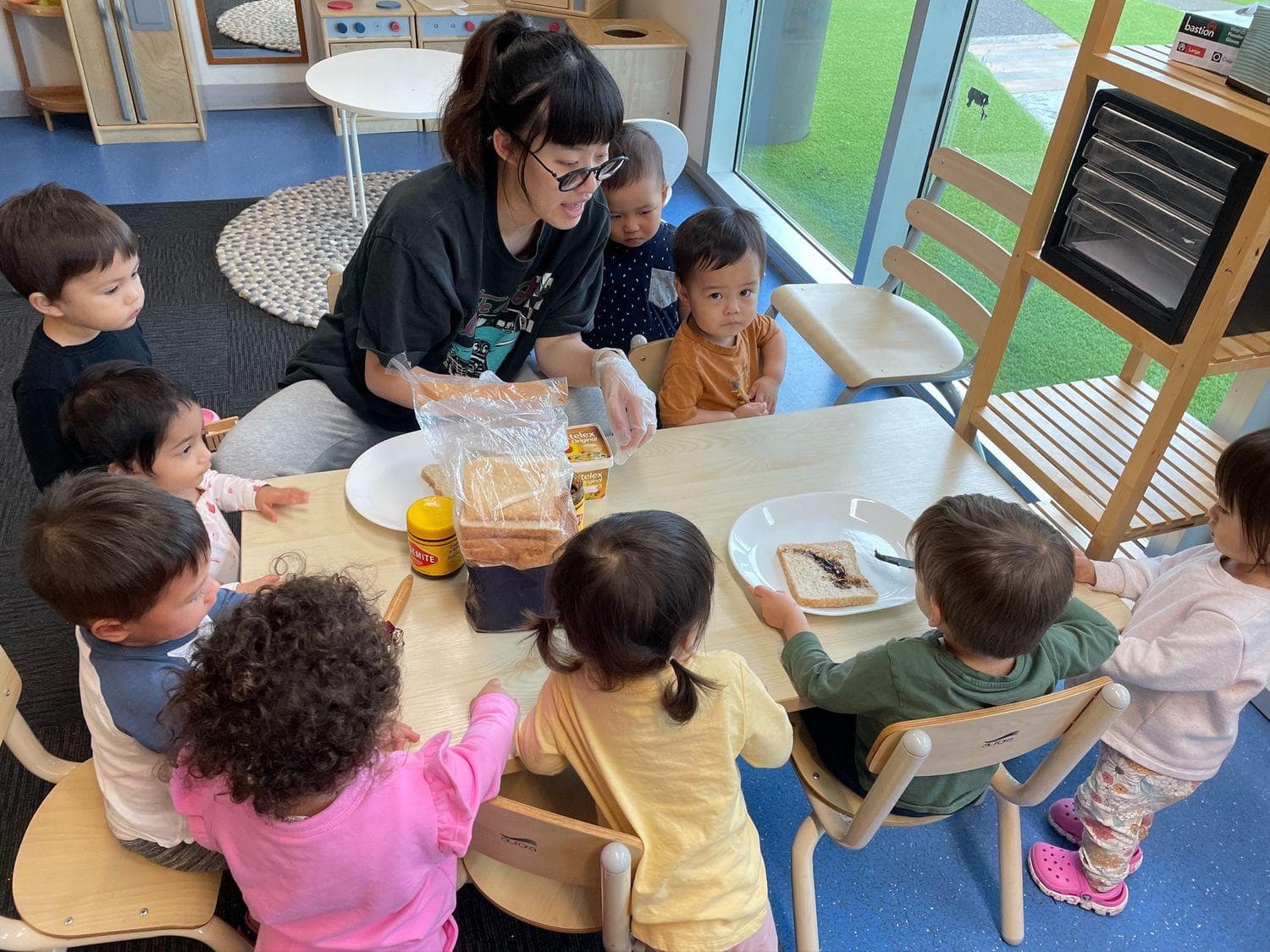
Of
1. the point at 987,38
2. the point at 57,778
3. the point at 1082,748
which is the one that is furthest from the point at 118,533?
the point at 987,38

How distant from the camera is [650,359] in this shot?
197 centimetres

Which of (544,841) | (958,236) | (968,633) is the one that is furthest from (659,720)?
(958,236)

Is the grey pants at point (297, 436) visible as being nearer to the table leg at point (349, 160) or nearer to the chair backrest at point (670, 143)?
the chair backrest at point (670, 143)

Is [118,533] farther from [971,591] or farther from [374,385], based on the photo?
[971,591]

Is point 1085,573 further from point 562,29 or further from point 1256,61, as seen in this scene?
point 562,29

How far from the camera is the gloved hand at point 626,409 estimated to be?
1.47 meters

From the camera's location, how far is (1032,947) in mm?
1530

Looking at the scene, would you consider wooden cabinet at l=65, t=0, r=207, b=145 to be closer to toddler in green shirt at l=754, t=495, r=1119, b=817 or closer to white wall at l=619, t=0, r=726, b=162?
white wall at l=619, t=0, r=726, b=162

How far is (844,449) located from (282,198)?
3.11 meters

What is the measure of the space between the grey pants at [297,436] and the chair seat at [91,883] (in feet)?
1.90

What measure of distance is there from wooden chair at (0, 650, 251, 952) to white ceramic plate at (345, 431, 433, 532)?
1.58ft

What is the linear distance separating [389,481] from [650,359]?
754mm

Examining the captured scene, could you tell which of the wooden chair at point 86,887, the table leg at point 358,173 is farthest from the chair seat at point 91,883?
the table leg at point 358,173

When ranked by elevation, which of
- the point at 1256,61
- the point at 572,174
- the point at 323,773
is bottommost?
the point at 323,773
